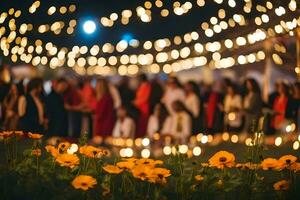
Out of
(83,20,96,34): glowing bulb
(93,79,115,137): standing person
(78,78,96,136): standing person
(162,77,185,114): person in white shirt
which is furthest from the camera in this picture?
(78,78,96,136): standing person

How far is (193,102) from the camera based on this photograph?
7.18 metres

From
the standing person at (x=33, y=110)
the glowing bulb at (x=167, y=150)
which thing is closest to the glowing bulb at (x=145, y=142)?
the glowing bulb at (x=167, y=150)

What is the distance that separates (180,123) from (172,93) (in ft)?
1.44

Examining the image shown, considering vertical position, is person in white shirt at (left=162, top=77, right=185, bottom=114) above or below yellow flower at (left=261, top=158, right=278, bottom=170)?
above

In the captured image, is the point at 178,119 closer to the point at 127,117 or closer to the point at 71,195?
the point at 127,117

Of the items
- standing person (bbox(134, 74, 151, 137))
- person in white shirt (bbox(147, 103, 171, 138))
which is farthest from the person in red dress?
standing person (bbox(134, 74, 151, 137))

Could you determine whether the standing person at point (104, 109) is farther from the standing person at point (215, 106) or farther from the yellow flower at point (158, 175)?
the yellow flower at point (158, 175)

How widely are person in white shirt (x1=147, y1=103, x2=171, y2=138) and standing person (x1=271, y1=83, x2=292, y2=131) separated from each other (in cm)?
165

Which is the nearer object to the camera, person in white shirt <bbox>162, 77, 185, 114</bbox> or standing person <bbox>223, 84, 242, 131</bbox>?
person in white shirt <bbox>162, 77, 185, 114</bbox>

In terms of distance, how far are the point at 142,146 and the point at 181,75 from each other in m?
1.14

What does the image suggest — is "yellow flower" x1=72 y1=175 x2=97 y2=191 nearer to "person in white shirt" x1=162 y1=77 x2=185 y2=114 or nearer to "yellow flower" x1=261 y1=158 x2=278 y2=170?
"yellow flower" x1=261 y1=158 x2=278 y2=170

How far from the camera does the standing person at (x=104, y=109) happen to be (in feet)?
23.8

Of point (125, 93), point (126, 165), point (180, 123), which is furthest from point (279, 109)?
point (126, 165)

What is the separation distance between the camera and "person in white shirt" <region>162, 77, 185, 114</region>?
7020 mm
